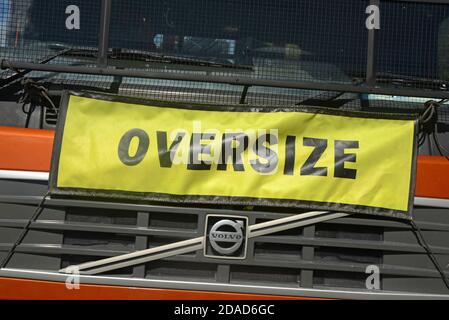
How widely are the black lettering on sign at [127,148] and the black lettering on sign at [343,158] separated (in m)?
1.10

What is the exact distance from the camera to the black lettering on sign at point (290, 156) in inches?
116

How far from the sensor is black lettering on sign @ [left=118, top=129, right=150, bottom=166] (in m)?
2.90

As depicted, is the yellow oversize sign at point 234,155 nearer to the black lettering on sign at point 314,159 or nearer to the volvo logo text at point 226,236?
the black lettering on sign at point 314,159

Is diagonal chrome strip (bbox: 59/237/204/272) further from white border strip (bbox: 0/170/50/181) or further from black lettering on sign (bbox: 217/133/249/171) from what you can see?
white border strip (bbox: 0/170/50/181)

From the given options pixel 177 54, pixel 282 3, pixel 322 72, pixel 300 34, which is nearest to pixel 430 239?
pixel 322 72

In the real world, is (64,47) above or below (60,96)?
above

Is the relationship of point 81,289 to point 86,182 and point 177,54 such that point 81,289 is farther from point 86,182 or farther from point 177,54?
point 177,54

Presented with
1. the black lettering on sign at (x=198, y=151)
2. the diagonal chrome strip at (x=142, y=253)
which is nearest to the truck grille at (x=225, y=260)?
the diagonal chrome strip at (x=142, y=253)

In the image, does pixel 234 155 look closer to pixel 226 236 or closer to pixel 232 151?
pixel 232 151

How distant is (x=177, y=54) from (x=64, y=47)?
2.28 ft

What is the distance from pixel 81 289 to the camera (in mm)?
2881

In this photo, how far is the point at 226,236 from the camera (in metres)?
2.87

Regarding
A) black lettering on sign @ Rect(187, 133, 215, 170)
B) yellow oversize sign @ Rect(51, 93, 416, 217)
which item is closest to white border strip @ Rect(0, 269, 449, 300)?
yellow oversize sign @ Rect(51, 93, 416, 217)

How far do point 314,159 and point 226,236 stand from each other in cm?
Answer: 68
